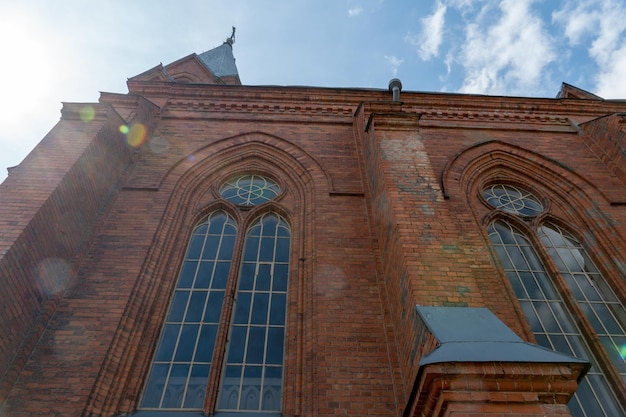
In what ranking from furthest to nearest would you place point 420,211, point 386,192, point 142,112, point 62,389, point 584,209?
point 142,112 < point 584,209 < point 386,192 < point 420,211 < point 62,389

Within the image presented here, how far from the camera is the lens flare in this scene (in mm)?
6672

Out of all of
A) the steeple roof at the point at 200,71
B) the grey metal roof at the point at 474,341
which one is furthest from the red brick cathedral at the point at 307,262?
the steeple roof at the point at 200,71

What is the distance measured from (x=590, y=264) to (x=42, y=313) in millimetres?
7394

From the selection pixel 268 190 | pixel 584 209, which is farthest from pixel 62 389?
pixel 584 209

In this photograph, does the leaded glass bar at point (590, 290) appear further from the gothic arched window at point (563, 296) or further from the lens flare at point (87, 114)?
the lens flare at point (87, 114)

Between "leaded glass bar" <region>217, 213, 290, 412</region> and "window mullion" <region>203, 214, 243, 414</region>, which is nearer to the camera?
"window mullion" <region>203, 214, 243, 414</region>

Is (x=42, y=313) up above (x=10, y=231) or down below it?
below

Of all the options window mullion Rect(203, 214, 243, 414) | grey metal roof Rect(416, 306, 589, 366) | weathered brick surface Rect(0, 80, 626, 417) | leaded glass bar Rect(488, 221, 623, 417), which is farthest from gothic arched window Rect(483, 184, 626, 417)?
window mullion Rect(203, 214, 243, 414)

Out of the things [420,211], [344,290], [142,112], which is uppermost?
[142,112]

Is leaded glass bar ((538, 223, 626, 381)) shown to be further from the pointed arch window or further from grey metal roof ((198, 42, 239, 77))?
grey metal roof ((198, 42, 239, 77))

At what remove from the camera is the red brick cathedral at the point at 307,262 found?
4133 mm

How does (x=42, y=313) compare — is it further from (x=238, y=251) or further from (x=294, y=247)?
(x=294, y=247)

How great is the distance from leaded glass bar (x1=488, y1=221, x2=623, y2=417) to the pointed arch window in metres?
3.21

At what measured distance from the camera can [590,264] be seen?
6406mm
